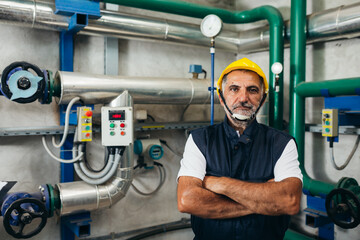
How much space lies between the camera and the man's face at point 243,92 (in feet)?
4.80

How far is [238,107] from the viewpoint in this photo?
1.47 metres

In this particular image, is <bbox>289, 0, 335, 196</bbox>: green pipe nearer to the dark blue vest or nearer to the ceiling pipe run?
the ceiling pipe run

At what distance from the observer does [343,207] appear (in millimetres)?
2051

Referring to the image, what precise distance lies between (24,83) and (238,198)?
1508 mm

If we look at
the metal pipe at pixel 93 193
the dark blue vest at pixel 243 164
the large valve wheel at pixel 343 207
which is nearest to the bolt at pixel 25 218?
the metal pipe at pixel 93 193

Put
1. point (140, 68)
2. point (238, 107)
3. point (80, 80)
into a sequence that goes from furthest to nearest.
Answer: point (140, 68) → point (80, 80) → point (238, 107)

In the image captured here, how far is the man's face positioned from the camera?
1.46 metres

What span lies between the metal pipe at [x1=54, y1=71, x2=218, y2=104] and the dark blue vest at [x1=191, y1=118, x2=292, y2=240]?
1067mm

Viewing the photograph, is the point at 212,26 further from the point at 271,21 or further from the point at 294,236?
the point at 294,236

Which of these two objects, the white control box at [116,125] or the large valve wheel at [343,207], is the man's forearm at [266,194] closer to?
the large valve wheel at [343,207]

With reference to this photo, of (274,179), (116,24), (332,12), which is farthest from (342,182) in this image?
(116,24)

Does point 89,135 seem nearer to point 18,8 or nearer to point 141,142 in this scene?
point 141,142

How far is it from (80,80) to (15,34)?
2.38ft

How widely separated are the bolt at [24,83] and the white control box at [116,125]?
0.50m
